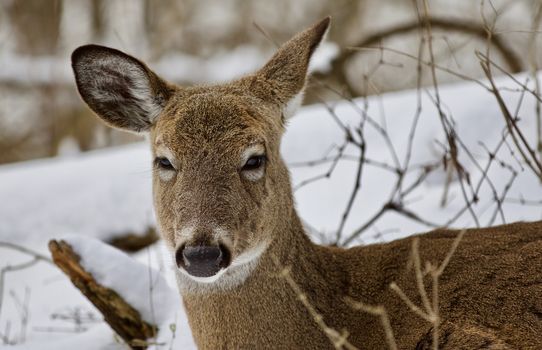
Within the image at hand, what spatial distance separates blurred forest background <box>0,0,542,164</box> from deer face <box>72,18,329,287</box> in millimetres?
6733

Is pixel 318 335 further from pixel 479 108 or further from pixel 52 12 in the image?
pixel 52 12

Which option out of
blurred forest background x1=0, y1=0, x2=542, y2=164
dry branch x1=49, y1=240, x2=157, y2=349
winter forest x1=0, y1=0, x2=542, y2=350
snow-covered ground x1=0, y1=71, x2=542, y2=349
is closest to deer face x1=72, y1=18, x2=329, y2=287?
winter forest x1=0, y1=0, x2=542, y2=350

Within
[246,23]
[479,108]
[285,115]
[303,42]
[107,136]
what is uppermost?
[246,23]

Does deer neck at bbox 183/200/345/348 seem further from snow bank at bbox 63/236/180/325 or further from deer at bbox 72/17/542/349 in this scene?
snow bank at bbox 63/236/180/325

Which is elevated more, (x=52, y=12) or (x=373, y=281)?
(x=52, y=12)

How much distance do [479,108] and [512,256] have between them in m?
3.23

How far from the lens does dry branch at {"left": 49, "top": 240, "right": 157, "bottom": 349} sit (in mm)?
5238

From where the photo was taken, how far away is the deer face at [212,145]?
3.83 metres

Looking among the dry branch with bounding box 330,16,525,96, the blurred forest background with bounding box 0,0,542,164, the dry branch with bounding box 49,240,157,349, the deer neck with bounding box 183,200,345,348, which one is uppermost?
the blurred forest background with bounding box 0,0,542,164

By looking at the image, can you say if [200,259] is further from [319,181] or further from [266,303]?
[319,181]

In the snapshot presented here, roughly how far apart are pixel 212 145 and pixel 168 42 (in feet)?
43.5

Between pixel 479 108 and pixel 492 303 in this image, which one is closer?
pixel 492 303

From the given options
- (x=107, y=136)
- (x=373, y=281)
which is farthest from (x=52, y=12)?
(x=373, y=281)

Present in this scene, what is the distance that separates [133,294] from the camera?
537 cm
